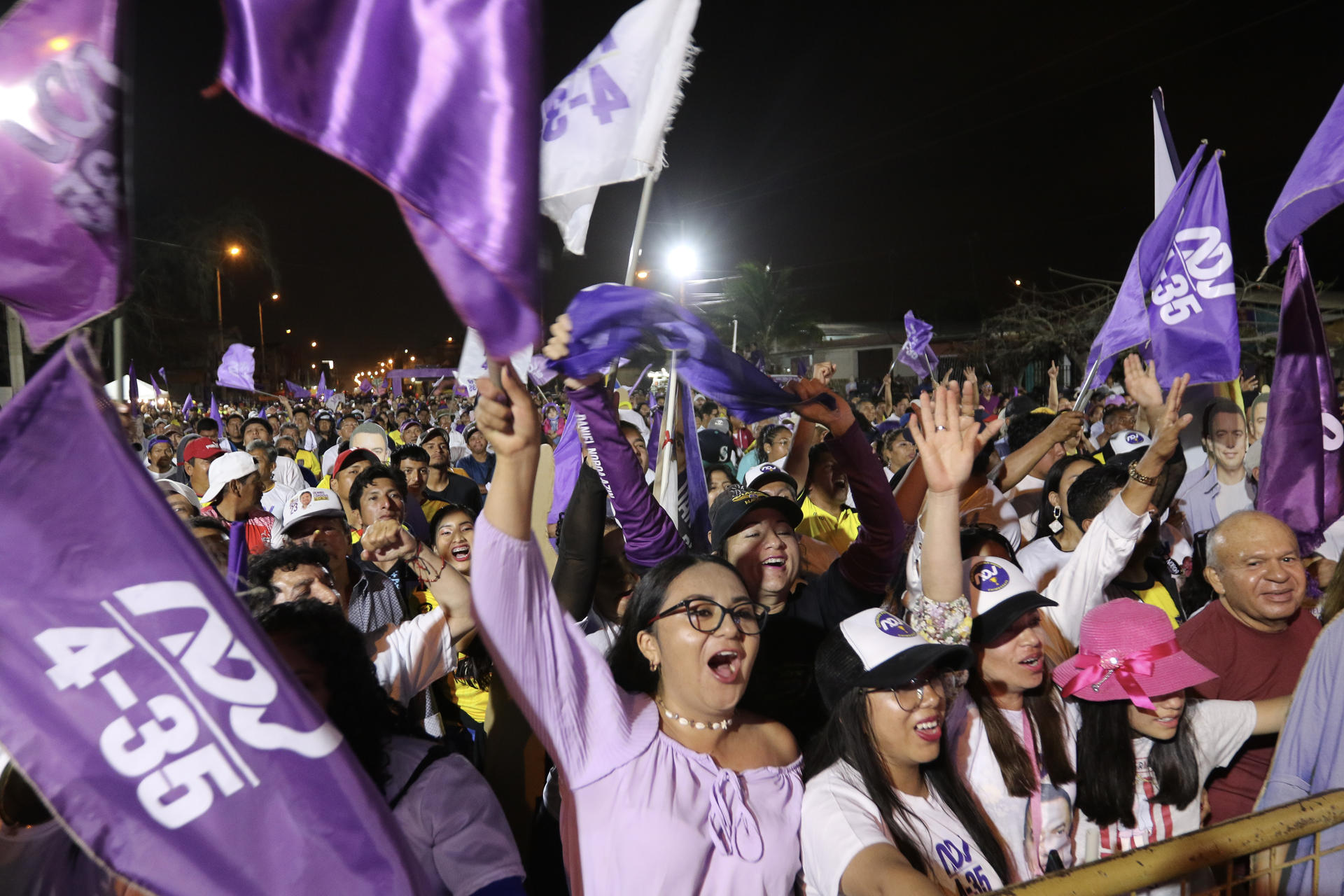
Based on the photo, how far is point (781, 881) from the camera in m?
2.21

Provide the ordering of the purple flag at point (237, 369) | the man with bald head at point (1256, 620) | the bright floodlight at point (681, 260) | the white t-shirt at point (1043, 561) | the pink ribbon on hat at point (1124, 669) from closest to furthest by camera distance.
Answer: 1. the pink ribbon on hat at point (1124, 669)
2. the man with bald head at point (1256, 620)
3. the white t-shirt at point (1043, 561)
4. the bright floodlight at point (681, 260)
5. the purple flag at point (237, 369)

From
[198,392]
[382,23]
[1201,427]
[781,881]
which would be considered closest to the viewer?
[382,23]

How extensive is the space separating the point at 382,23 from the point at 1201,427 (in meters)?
5.84

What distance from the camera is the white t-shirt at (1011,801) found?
2.67 metres

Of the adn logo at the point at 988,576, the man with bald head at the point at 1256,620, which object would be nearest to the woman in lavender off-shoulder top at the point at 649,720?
the adn logo at the point at 988,576

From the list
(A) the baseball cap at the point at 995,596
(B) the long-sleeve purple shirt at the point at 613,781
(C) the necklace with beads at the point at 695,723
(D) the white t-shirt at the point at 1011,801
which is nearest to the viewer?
(B) the long-sleeve purple shirt at the point at 613,781

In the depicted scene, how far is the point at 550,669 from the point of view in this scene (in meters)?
2.16

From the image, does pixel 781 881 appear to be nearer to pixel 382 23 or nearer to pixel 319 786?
pixel 319 786

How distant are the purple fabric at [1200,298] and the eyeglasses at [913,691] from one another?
362cm

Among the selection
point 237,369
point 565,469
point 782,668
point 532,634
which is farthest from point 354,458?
point 237,369

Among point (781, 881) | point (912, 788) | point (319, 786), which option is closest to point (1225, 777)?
point (912, 788)

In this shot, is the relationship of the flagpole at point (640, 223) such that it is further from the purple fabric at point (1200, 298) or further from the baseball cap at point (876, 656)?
the purple fabric at point (1200, 298)

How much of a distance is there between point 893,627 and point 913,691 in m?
0.18

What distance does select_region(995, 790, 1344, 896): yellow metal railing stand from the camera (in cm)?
181
